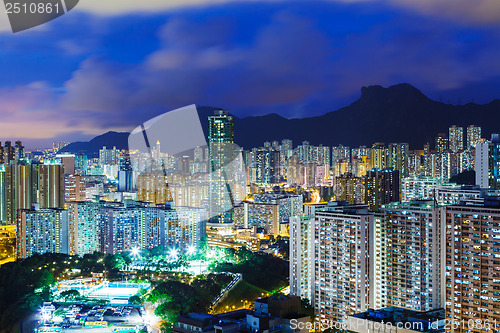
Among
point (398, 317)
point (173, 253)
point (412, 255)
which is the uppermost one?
point (412, 255)

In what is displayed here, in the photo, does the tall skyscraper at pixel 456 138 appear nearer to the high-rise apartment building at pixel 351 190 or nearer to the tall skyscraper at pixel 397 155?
the tall skyscraper at pixel 397 155

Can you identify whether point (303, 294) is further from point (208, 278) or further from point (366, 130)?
point (366, 130)

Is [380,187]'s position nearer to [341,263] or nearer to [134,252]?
[134,252]

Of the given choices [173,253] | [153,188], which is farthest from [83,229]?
[153,188]

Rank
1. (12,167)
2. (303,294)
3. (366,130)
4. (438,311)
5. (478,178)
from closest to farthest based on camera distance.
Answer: (438,311), (303,294), (478,178), (12,167), (366,130)

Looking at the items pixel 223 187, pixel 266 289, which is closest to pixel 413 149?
pixel 223 187
